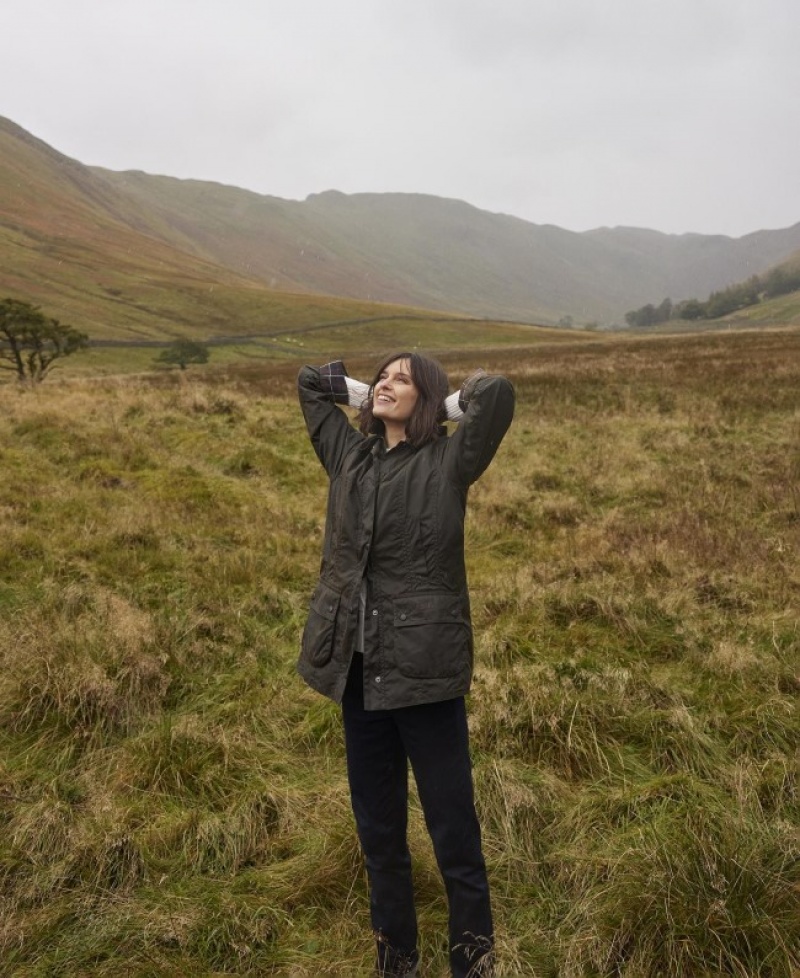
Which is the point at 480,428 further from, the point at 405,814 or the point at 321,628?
the point at 405,814

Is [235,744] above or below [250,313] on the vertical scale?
below

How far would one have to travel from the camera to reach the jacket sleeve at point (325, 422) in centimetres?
314

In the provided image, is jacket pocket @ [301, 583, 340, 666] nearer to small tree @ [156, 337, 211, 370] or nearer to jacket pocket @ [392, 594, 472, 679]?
jacket pocket @ [392, 594, 472, 679]

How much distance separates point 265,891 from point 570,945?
1.45m

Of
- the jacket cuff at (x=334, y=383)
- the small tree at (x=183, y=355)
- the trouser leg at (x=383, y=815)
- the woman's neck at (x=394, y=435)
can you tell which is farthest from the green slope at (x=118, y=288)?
the trouser leg at (x=383, y=815)

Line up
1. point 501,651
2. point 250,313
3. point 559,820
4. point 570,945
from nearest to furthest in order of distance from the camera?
point 570,945, point 559,820, point 501,651, point 250,313

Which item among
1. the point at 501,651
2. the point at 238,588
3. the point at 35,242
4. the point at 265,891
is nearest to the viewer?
the point at 265,891

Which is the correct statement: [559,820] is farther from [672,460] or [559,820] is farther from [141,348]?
[141,348]

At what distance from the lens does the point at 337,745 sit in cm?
441

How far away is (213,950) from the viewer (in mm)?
2930

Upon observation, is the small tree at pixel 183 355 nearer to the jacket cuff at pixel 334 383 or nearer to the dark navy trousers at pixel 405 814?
the jacket cuff at pixel 334 383

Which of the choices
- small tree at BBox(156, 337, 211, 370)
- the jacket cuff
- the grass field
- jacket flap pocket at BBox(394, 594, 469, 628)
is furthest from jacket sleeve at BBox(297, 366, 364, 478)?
small tree at BBox(156, 337, 211, 370)

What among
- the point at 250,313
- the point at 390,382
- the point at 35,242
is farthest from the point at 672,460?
the point at 35,242

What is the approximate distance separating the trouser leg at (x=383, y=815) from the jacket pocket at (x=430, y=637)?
0.29 metres
